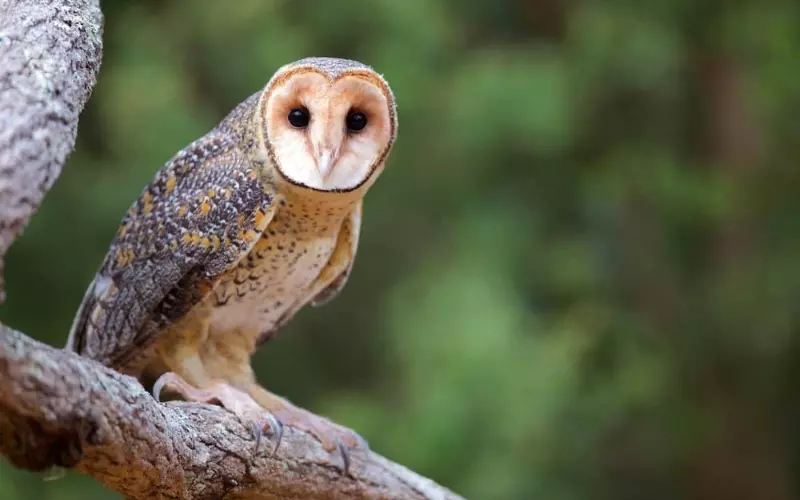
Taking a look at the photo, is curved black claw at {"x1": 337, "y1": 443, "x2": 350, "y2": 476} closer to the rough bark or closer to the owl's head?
the rough bark

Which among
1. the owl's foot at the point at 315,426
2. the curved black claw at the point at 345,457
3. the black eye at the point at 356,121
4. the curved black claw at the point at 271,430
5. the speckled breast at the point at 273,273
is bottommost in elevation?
the curved black claw at the point at 271,430

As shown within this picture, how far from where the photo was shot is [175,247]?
1778mm

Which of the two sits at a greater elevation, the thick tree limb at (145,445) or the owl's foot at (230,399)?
the owl's foot at (230,399)

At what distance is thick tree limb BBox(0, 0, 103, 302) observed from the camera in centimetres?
108

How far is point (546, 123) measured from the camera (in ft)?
10.7

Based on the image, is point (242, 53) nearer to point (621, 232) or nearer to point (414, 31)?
point (414, 31)

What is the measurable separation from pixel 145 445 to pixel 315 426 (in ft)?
1.89

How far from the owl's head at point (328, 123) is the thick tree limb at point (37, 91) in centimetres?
34

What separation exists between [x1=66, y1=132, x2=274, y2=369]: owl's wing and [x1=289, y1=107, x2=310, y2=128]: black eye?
0.11 metres

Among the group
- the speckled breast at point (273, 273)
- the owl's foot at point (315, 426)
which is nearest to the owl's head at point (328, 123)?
the speckled breast at point (273, 273)

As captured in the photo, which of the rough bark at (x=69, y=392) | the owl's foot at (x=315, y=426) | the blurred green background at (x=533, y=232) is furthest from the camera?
the blurred green background at (x=533, y=232)

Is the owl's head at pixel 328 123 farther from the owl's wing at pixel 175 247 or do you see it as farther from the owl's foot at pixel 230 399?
the owl's foot at pixel 230 399

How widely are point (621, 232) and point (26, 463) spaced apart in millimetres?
2784

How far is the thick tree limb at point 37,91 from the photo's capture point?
108 centimetres
